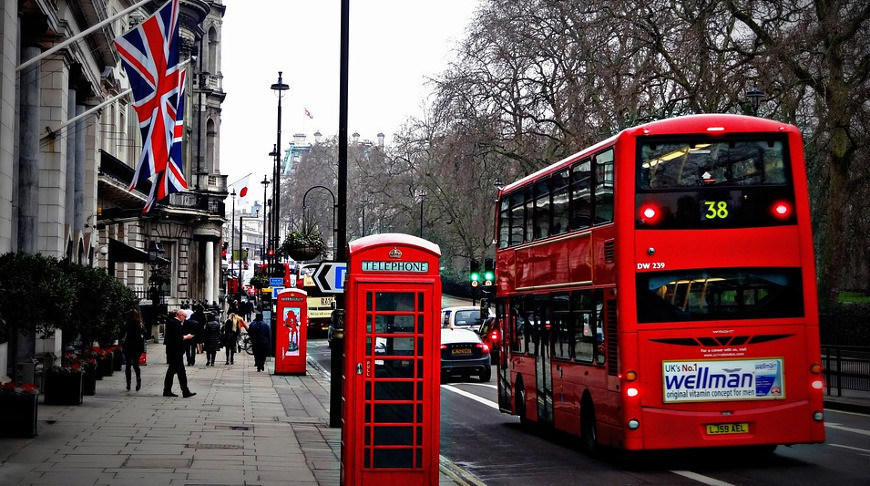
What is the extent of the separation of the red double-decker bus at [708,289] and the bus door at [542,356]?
3.20 metres

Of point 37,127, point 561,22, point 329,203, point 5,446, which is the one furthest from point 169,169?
point 329,203

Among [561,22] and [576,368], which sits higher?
[561,22]

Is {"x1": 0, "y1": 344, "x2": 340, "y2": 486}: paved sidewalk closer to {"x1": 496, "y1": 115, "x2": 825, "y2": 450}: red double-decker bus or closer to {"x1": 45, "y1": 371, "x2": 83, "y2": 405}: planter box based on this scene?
{"x1": 45, "y1": 371, "x2": 83, "y2": 405}: planter box

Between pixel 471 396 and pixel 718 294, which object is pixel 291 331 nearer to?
pixel 471 396

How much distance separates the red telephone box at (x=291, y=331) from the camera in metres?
35.8

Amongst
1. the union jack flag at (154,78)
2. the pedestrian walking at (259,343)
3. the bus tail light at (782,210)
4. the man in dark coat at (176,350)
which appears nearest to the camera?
the bus tail light at (782,210)

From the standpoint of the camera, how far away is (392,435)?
12195mm

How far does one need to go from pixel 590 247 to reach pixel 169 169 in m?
14.1

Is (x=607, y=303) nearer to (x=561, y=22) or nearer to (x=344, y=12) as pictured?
(x=344, y=12)

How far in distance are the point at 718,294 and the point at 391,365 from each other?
4.67m

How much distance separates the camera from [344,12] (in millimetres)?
19484

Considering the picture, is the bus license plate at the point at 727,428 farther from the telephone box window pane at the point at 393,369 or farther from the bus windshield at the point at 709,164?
the telephone box window pane at the point at 393,369

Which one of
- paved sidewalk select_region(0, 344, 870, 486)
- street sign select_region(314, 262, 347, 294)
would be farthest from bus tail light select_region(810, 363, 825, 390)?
street sign select_region(314, 262, 347, 294)

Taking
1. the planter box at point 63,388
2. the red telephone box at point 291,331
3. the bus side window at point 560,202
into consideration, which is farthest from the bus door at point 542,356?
the red telephone box at point 291,331
